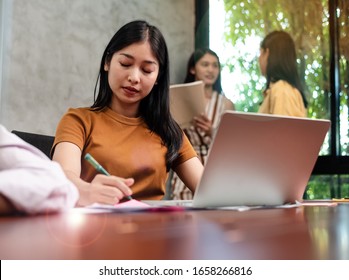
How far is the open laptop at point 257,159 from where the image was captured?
0.72m

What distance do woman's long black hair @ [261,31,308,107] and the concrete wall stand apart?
82 centimetres

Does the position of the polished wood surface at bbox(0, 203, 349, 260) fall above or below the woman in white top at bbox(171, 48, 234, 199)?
below

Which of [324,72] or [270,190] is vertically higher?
[324,72]

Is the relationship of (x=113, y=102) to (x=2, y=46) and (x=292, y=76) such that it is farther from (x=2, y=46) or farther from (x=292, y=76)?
(x=292, y=76)

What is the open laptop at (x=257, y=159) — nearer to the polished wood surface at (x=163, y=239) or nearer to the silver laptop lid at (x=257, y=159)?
the silver laptop lid at (x=257, y=159)

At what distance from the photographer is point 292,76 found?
3.12 meters

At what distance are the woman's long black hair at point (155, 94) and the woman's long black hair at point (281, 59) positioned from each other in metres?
1.87

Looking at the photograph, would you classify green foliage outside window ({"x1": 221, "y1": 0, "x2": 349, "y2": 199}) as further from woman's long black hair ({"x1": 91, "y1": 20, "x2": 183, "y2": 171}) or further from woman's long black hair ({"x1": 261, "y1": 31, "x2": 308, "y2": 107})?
woman's long black hair ({"x1": 91, "y1": 20, "x2": 183, "y2": 171})

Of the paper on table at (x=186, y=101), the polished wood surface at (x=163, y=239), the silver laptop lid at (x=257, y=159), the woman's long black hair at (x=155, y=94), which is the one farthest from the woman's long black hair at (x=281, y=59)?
the polished wood surface at (x=163, y=239)

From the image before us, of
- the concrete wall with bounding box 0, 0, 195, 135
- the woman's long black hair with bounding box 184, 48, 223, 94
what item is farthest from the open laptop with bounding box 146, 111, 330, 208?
the woman's long black hair with bounding box 184, 48, 223, 94

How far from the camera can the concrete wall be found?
261 centimetres

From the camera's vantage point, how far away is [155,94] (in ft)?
4.41
